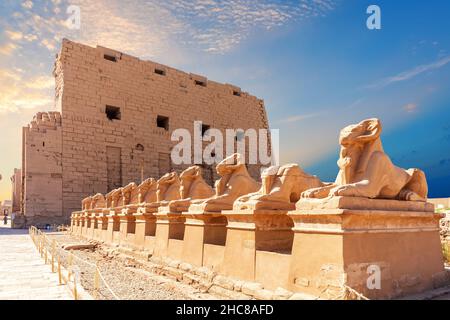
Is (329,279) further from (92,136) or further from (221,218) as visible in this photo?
(92,136)

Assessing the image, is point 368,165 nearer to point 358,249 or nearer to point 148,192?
point 358,249

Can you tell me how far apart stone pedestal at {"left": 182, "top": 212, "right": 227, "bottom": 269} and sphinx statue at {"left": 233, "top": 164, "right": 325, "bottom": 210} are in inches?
35.0

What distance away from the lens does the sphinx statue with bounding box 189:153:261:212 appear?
5422mm

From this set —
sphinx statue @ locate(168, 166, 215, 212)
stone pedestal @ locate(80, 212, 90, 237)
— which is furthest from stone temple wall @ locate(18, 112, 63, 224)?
sphinx statue @ locate(168, 166, 215, 212)

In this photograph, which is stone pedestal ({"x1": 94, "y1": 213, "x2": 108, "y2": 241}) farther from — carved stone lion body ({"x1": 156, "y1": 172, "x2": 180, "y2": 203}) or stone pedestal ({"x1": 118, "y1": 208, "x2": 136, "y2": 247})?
carved stone lion body ({"x1": 156, "y1": 172, "x2": 180, "y2": 203})

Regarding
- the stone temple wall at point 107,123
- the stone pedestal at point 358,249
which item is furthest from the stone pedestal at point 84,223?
the stone pedestal at point 358,249

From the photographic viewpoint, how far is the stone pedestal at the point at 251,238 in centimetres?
431

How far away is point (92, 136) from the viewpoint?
2027 cm

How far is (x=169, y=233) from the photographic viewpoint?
6.59m

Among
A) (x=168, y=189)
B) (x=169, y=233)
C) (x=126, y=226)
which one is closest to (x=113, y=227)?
(x=126, y=226)

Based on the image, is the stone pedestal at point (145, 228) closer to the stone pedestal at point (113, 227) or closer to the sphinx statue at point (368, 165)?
the stone pedestal at point (113, 227)

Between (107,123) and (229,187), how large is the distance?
662 inches
